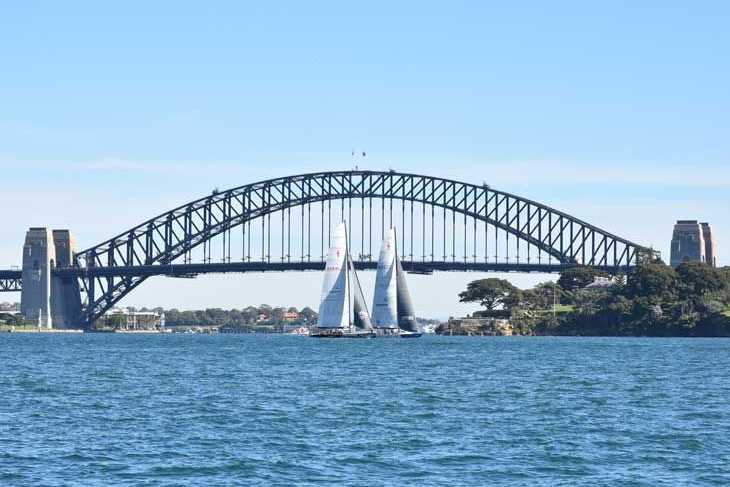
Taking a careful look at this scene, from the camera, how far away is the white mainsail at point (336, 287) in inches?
5635

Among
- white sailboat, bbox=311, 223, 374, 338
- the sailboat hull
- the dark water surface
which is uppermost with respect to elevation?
white sailboat, bbox=311, 223, 374, 338

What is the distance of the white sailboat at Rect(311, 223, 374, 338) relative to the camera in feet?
471

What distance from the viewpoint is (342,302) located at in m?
146

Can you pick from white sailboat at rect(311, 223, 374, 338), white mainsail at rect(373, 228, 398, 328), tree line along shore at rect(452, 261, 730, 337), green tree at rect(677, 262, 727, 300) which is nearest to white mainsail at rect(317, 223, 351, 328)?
white sailboat at rect(311, 223, 374, 338)

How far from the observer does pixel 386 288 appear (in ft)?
504

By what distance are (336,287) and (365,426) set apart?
9571cm

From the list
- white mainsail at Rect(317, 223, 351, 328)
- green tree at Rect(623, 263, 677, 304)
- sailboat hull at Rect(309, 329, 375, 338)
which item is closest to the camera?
white mainsail at Rect(317, 223, 351, 328)

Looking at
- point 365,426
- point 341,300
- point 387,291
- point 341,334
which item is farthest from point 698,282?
point 365,426

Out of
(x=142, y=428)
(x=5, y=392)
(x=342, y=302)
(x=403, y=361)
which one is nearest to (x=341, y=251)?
(x=342, y=302)

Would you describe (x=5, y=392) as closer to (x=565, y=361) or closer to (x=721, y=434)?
(x=721, y=434)

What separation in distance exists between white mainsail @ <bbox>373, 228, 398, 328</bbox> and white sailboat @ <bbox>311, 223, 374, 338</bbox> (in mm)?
1343

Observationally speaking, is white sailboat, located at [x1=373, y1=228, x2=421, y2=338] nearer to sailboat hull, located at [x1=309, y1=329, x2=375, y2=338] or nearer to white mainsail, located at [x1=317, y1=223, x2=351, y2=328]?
sailboat hull, located at [x1=309, y1=329, x2=375, y2=338]

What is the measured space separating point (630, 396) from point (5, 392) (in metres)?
26.4

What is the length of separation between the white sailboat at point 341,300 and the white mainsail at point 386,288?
4.41ft
